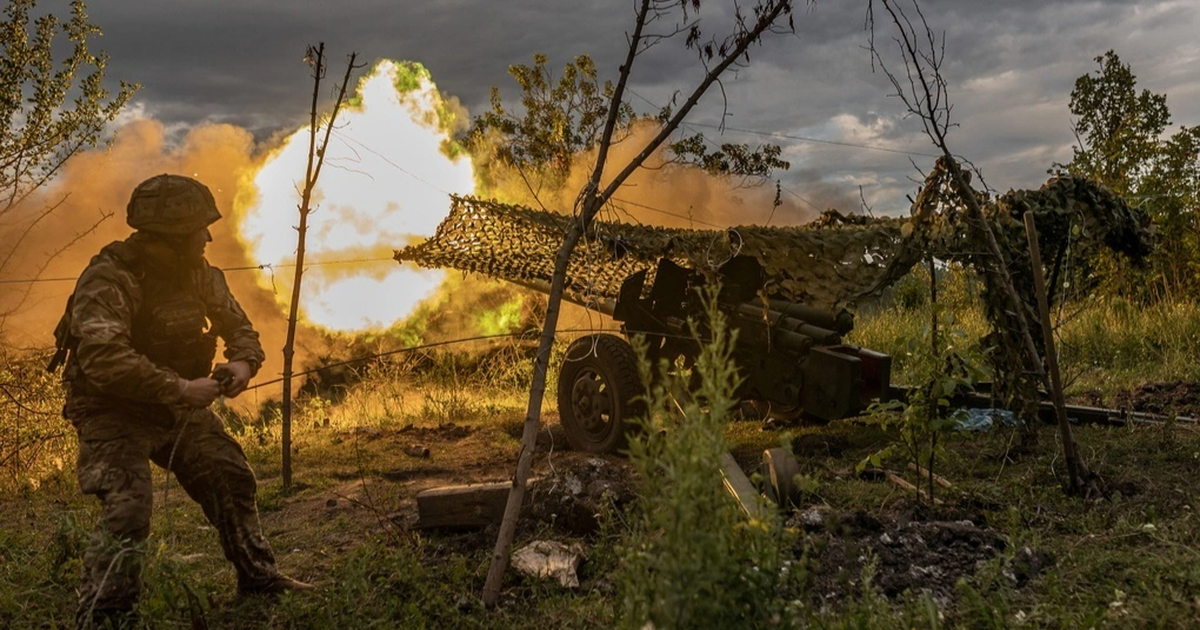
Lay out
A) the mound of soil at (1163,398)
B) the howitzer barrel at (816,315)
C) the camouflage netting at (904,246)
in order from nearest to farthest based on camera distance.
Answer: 1. the camouflage netting at (904,246)
2. the howitzer barrel at (816,315)
3. the mound of soil at (1163,398)

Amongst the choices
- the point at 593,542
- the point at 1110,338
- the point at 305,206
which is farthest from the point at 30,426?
the point at 1110,338

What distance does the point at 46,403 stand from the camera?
336 inches

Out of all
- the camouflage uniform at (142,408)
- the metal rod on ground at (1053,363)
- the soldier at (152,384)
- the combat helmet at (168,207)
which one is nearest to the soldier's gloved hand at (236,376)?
the soldier at (152,384)

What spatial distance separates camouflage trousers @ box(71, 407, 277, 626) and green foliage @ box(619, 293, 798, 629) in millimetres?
2394

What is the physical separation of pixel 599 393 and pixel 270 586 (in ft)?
11.6

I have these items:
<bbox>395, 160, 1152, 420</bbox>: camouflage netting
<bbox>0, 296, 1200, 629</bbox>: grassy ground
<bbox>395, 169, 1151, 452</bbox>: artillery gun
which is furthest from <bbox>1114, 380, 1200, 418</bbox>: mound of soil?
<bbox>395, 169, 1151, 452</bbox>: artillery gun

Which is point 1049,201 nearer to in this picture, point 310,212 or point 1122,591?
point 1122,591

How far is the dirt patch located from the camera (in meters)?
4.24

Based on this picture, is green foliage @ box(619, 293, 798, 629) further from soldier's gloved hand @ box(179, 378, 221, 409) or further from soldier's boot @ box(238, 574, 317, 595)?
soldier's boot @ box(238, 574, 317, 595)

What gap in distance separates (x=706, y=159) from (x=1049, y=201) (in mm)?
14430

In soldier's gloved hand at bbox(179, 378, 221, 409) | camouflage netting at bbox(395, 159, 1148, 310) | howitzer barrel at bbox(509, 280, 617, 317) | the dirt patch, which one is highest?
camouflage netting at bbox(395, 159, 1148, 310)

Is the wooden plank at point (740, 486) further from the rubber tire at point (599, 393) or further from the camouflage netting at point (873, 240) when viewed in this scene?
the camouflage netting at point (873, 240)

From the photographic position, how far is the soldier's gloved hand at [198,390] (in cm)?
416

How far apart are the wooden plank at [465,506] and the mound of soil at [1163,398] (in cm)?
572
